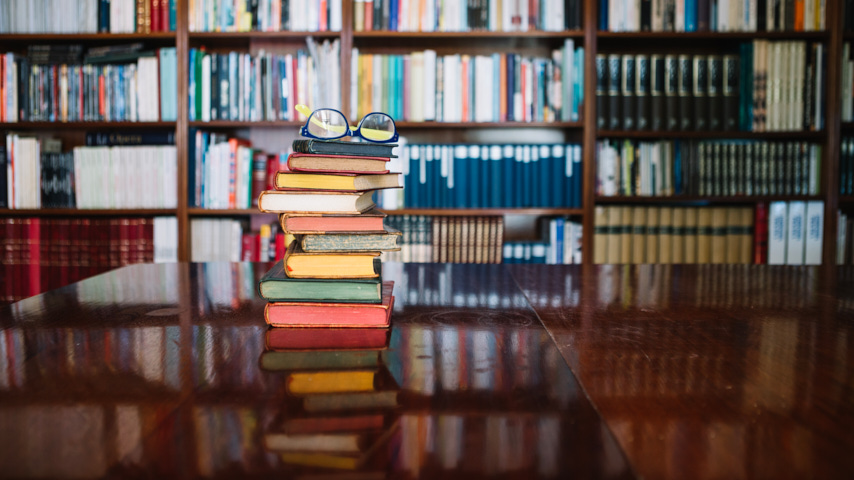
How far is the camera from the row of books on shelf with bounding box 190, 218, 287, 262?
268cm

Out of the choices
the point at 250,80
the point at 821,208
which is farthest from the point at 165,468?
the point at 821,208

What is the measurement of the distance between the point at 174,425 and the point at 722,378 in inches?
18.3

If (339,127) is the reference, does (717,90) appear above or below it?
above

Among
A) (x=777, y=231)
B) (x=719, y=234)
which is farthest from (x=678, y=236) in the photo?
(x=777, y=231)

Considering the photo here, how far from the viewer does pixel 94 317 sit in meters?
0.92

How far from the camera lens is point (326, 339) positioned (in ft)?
2.54

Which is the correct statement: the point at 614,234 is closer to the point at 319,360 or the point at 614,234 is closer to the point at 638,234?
the point at 638,234

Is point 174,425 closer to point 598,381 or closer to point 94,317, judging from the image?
point 598,381

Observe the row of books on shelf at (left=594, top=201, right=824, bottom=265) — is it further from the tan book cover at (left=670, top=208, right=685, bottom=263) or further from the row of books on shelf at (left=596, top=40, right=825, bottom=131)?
the row of books on shelf at (left=596, top=40, right=825, bottom=131)

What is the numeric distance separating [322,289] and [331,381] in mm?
223

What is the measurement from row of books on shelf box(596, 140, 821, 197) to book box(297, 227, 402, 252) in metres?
1.96

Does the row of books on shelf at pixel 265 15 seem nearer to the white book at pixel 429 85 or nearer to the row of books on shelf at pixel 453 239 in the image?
the white book at pixel 429 85

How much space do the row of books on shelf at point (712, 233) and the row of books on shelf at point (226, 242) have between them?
1.26 meters

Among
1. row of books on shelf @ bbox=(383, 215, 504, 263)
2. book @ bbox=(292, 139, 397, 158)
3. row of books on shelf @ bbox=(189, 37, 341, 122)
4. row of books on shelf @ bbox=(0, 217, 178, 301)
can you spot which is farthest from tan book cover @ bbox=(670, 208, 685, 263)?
book @ bbox=(292, 139, 397, 158)
